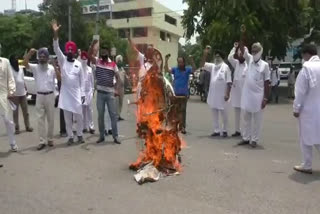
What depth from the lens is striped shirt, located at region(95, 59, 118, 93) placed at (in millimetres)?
10164

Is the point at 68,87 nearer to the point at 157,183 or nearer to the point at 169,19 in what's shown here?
the point at 157,183

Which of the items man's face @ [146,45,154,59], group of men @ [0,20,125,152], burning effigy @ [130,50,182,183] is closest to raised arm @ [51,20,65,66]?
group of men @ [0,20,125,152]

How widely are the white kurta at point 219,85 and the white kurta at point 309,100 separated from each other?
12.2 feet

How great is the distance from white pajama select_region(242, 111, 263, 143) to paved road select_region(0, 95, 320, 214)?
13.1 inches

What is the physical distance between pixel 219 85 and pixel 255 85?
1.65 metres

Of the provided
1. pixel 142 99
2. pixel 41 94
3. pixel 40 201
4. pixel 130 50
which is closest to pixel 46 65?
pixel 41 94

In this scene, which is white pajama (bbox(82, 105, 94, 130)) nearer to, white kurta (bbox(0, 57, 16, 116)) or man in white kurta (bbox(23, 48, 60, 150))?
man in white kurta (bbox(23, 48, 60, 150))

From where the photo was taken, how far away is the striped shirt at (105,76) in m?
10.2

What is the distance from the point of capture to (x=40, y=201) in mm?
6215

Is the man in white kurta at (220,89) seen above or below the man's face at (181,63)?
below

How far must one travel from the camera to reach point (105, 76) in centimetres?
1019

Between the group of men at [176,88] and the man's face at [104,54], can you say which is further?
the man's face at [104,54]

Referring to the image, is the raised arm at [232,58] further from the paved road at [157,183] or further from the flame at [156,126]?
the flame at [156,126]

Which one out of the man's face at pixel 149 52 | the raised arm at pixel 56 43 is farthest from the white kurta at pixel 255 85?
the raised arm at pixel 56 43
